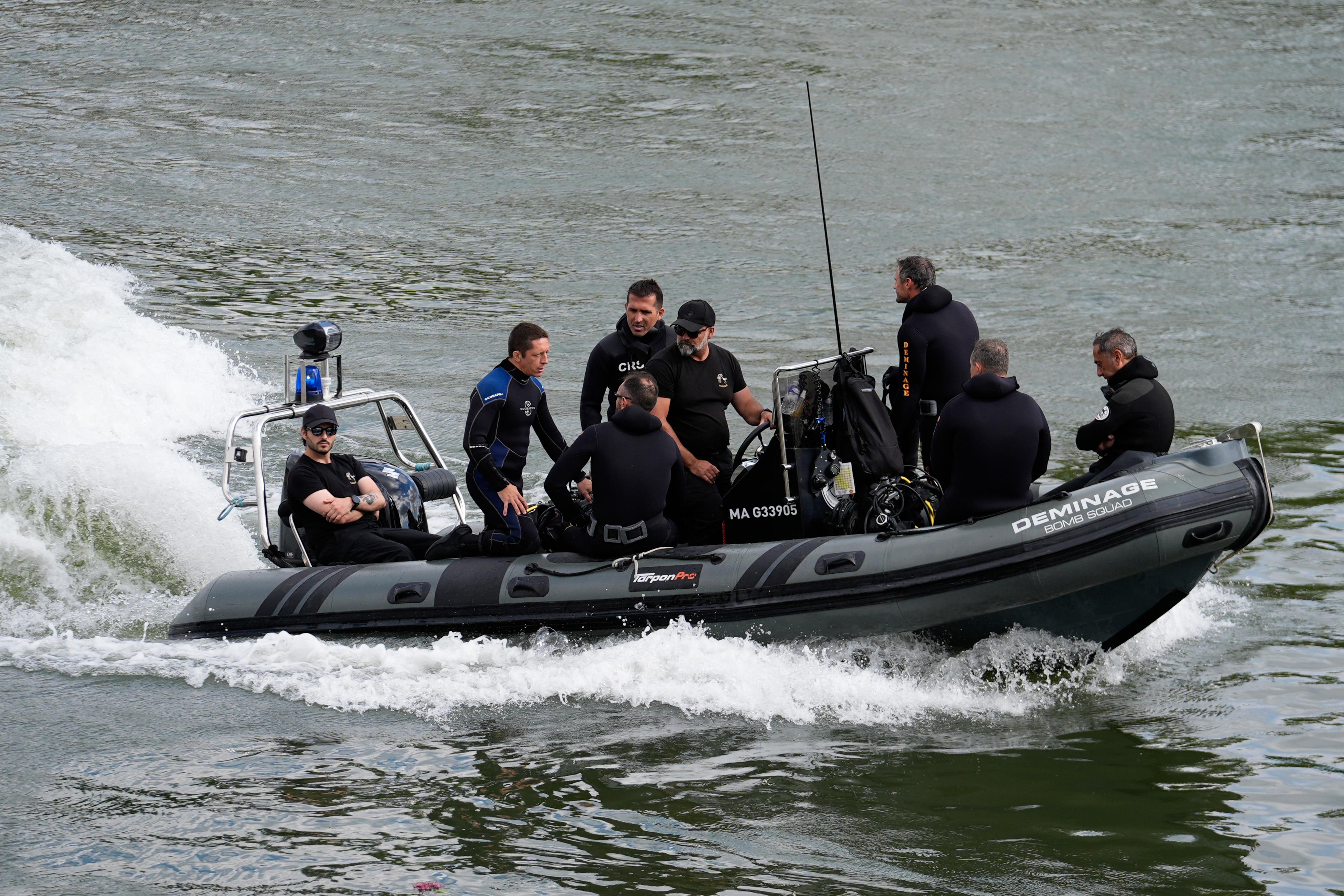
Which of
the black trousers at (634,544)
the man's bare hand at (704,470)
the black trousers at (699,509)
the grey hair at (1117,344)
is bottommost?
the black trousers at (634,544)

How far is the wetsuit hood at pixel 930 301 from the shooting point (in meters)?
6.58

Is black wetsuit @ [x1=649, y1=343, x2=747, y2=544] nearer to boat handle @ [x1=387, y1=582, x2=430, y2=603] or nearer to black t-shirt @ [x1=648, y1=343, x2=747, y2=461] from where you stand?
black t-shirt @ [x1=648, y1=343, x2=747, y2=461]

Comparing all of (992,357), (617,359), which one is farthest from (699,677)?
(992,357)

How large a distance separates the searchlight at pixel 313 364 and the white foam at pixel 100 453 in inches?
56.9

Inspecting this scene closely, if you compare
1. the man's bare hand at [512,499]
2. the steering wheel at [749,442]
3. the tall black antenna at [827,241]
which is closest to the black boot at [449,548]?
the man's bare hand at [512,499]

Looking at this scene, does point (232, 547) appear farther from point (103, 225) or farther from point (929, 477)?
point (103, 225)

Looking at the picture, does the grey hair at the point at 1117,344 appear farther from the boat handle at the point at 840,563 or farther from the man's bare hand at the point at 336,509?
the man's bare hand at the point at 336,509

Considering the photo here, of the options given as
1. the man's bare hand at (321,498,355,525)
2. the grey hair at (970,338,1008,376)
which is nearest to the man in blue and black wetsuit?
the man's bare hand at (321,498,355,525)

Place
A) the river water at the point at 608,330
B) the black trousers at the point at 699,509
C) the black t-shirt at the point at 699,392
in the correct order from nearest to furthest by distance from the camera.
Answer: the river water at the point at 608,330 → the black t-shirt at the point at 699,392 → the black trousers at the point at 699,509

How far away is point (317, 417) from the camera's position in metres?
6.46

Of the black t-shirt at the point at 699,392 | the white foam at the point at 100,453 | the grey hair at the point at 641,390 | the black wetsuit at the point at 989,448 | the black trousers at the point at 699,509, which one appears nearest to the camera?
the black wetsuit at the point at 989,448

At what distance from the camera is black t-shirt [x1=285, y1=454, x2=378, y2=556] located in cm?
656

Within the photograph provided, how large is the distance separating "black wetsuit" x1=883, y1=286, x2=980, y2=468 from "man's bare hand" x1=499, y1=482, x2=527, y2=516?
1.72 metres

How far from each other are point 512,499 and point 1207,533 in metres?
2.90
